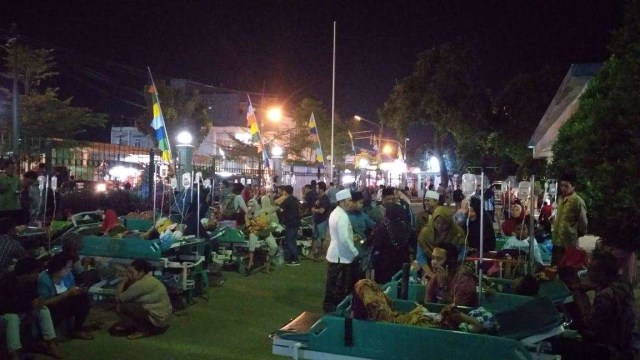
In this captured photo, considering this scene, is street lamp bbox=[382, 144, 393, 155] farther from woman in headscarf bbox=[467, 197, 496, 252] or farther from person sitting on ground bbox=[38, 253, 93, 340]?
person sitting on ground bbox=[38, 253, 93, 340]

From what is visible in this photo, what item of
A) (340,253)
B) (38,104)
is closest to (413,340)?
(340,253)

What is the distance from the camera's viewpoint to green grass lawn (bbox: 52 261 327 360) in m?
6.62

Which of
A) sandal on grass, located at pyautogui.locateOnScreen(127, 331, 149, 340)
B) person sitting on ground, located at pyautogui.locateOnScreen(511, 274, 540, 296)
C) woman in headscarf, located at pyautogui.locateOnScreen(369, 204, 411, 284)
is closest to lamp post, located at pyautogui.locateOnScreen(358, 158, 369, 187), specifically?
woman in headscarf, located at pyautogui.locateOnScreen(369, 204, 411, 284)

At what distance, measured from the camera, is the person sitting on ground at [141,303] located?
7039mm

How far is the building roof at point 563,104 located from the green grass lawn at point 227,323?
7.84 meters

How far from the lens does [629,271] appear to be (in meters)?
7.48

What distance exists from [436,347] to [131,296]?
4.00 m

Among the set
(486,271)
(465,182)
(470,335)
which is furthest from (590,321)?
(486,271)

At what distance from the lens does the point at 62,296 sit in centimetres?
678

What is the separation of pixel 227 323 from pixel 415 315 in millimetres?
3437

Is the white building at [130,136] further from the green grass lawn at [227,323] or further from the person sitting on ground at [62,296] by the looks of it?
the person sitting on ground at [62,296]

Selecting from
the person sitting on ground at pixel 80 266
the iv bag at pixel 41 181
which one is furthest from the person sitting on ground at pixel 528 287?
the iv bag at pixel 41 181

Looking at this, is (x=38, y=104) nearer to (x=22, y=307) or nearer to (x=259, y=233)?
(x=259, y=233)

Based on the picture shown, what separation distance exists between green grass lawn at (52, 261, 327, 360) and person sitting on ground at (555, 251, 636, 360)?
10.5 feet
